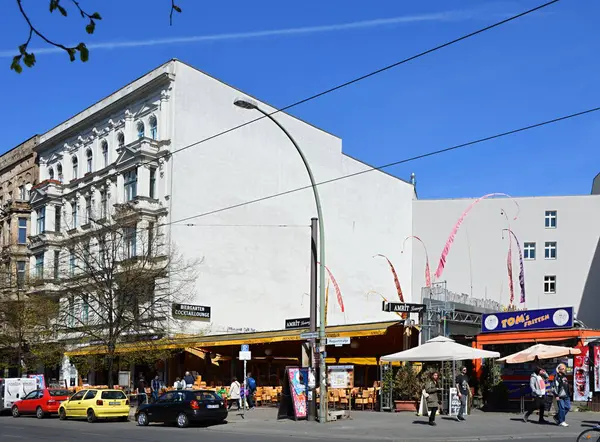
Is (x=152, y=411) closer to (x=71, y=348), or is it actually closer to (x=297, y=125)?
(x=71, y=348)

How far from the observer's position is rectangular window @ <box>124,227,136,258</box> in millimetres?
41156

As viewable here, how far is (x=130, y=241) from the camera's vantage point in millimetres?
43156

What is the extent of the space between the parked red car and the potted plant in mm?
13929

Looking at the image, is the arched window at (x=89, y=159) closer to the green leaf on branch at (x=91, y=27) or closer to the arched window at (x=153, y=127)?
the arched window at (x=153, y=127)

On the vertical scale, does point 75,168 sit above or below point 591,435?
above

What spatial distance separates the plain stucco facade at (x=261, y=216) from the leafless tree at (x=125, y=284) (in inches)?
73.2

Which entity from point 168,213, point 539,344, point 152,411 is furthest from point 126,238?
point 539,344

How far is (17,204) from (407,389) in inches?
1414

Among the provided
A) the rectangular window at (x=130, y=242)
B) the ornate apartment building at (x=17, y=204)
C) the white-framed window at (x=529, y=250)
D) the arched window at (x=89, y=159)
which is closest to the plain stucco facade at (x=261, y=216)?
the rectangular window at (x=130, y=242)

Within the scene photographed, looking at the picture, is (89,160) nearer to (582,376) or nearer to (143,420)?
(143,420)

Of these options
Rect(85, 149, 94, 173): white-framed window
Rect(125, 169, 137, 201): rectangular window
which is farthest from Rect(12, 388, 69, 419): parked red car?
Rect(85, 149, 94, 173): white-framed window

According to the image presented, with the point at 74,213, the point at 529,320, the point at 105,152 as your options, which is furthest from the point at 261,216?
the point at 529,320

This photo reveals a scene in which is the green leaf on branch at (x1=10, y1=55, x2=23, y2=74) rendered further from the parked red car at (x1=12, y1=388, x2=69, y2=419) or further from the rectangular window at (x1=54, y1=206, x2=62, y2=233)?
the rectangular window at (x1=54, y1=206, x2=62, y2=233)

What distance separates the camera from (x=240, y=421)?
2753 centimetres
